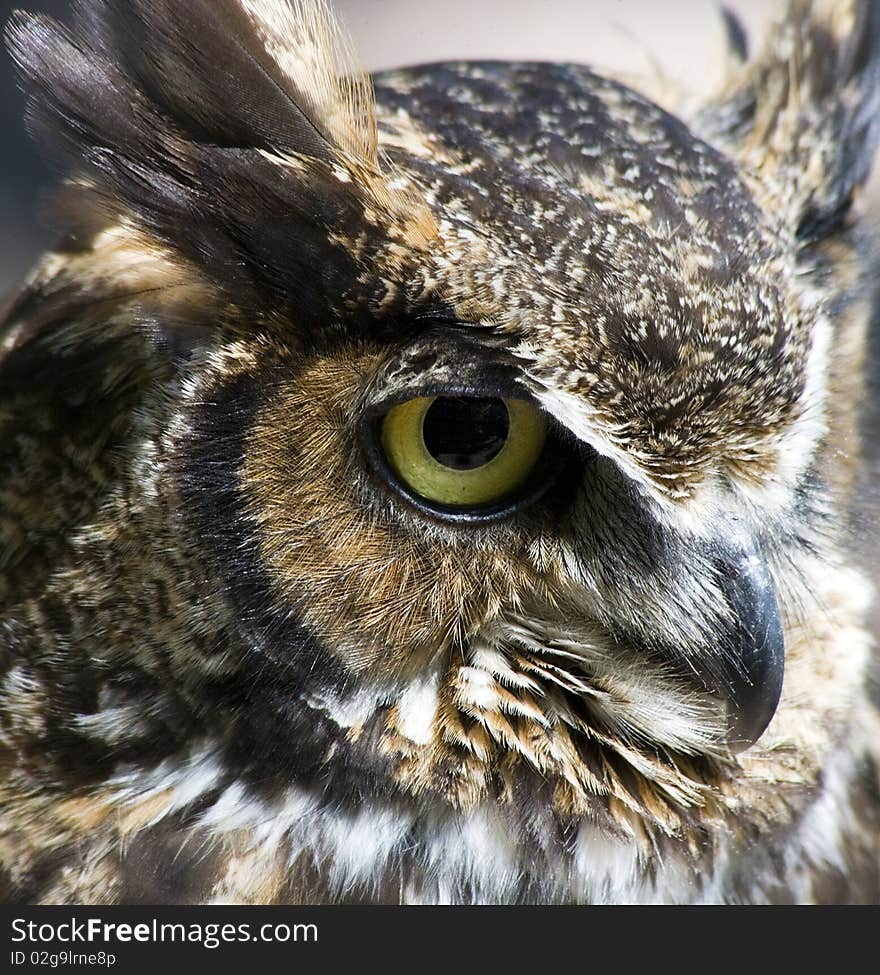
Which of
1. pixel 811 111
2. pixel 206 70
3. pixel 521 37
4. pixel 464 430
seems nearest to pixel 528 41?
pixel 521 37

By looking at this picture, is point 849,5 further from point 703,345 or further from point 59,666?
point 59,666

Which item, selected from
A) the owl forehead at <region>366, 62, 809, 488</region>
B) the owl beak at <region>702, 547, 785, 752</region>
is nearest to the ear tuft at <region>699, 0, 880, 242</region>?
the owl forehead at <region>366, 62, 809, 488</region>

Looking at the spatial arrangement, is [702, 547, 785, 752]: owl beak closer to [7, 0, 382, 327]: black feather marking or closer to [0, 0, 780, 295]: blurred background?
[7, 0, 382, 327]: black feather marking

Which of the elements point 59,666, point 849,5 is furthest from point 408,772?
point 849,5

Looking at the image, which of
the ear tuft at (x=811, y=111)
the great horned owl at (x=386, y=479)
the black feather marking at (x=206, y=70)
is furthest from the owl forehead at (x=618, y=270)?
the ear tuft at (x=811, y=111)

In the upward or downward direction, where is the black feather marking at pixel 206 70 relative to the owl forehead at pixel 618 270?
upward

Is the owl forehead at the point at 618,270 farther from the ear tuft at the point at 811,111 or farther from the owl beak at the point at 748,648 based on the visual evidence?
the ear tuft at the point at 811,111

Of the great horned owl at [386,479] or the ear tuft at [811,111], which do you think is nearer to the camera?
the great horned owl at [386,479]
